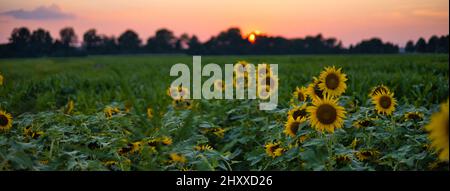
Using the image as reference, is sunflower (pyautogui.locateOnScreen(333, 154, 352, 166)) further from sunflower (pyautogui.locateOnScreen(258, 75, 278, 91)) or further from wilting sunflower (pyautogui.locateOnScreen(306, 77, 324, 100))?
sunflower (pyautogui.locateOnScreen(258, 75, 278, 91))

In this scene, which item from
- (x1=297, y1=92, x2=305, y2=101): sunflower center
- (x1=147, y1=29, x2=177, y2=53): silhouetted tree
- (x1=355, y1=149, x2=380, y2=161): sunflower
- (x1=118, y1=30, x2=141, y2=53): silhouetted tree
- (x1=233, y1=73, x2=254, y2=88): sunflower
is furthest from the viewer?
(x1=233, y1=73, x2=254, y2=88): sunflower

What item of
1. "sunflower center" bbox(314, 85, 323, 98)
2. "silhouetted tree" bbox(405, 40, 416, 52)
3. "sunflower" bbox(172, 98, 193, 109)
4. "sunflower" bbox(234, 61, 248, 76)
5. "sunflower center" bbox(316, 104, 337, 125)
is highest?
"silhouetted tree" bbox(405, 40, 416, 52)

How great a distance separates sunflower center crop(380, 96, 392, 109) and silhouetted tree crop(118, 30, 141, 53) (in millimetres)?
1507

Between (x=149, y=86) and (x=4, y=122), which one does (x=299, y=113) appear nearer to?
(x=4, y=122)

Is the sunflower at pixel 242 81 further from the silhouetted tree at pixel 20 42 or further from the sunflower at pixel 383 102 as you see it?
the silhouetted tree at pixel 20 42

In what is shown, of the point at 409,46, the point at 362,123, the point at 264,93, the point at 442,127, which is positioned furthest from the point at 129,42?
the point at 442,127

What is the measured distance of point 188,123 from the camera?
152cm

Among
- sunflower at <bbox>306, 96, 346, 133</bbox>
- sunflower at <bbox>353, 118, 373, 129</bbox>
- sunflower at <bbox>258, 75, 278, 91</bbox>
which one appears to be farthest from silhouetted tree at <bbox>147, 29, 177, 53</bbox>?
sunflower at <bbox>353, 118, 373, 129</bbox>

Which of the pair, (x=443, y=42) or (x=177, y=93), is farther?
(x=177, y=93)

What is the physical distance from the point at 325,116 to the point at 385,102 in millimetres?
612

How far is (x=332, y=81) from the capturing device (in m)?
2.61

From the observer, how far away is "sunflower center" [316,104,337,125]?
86.2 inches

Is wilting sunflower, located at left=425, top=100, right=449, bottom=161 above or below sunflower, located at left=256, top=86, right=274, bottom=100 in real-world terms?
above
